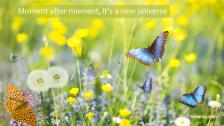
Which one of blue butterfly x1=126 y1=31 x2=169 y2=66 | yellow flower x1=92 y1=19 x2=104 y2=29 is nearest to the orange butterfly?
blue butterfly x1=126 y1=31 x2=169 y2=66

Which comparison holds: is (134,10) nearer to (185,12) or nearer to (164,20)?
(164,20)

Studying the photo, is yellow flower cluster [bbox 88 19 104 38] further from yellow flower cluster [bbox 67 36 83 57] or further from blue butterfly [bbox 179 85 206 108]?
blue butterfly [bbox 179 85 206 108]

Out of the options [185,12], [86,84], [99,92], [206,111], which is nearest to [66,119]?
[86,84]

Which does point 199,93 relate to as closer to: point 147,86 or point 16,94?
point 147,86

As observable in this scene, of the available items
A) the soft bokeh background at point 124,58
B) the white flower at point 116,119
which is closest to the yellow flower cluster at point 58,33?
the soft bokeh background at point 124,58

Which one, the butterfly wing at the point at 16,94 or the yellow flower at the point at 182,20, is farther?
the yellow flower at the point at 182,20

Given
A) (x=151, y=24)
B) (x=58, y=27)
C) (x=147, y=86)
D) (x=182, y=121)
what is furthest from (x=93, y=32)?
(x=182, y=121)

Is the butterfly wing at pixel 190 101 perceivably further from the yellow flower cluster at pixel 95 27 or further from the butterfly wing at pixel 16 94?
the yellow flower cluster at pixel 95 27
